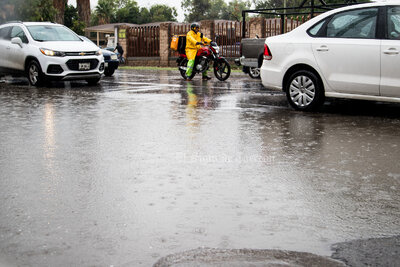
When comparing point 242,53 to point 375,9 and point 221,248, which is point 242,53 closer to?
point 375,9

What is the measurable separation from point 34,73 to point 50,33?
153 cm

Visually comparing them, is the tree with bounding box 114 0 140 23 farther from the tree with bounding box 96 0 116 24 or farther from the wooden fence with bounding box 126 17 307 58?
the wooden fence with bounding box 126 17 307 58

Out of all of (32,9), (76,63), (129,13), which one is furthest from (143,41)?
(129,13)

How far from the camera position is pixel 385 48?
9484 mm

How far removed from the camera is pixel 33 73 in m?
16.8

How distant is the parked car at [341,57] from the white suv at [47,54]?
276 inches

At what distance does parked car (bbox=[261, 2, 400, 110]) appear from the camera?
31.4ft

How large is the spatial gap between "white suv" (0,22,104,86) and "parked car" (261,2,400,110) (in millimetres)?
7007

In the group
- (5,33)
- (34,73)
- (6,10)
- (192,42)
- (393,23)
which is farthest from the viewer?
(6,10)

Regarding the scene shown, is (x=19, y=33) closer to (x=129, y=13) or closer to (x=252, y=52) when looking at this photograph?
(x=252, y=52)

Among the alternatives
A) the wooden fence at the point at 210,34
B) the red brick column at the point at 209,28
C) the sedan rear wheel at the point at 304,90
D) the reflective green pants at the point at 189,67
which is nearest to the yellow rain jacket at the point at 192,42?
the reflective green pants at the point at 189,67

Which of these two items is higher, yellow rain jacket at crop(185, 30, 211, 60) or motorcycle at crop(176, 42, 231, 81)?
yellow rain jacket at crop(185, 30, 211, 60)

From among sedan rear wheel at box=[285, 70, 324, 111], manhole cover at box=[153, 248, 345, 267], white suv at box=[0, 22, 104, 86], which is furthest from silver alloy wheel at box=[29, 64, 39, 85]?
manhole cover at box=[153, 248, 345, 267]

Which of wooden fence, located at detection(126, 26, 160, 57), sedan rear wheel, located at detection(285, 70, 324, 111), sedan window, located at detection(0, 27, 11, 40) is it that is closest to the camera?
sedan rear wheel, located at detection(285, 70, 324, 111)
